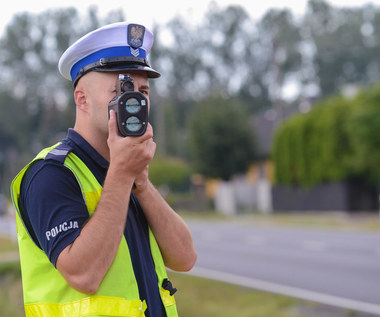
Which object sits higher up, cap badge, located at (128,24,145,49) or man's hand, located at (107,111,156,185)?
cap badge, located at (128,24,145,49)

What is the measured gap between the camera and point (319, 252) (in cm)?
1609

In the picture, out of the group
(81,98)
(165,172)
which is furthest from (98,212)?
(165,172)

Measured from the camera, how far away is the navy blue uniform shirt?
1.95 m

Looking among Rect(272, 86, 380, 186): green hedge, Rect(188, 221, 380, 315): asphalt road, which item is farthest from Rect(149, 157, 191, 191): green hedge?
Rect(188, 221, 380, 315): asphalt road

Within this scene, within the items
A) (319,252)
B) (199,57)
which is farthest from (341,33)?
(319,252)

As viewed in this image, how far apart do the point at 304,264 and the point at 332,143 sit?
18.5 meters

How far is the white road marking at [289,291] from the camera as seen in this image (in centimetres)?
904

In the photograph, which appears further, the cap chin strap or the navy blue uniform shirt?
the cap chin strap

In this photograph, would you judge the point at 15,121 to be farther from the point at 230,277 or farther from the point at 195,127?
the point at 230,277

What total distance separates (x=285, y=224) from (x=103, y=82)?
26414 millimetres

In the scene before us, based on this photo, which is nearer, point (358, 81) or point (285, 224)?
point (285, 224)

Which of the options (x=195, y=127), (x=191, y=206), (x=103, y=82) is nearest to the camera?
(x=103, y=82)

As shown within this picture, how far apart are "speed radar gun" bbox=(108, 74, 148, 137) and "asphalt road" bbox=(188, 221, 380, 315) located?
7.36m

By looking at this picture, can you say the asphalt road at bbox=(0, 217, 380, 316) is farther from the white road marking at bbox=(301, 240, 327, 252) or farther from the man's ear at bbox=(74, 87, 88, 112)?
the man's ear at bbox=(74, 87, 88, 112)
